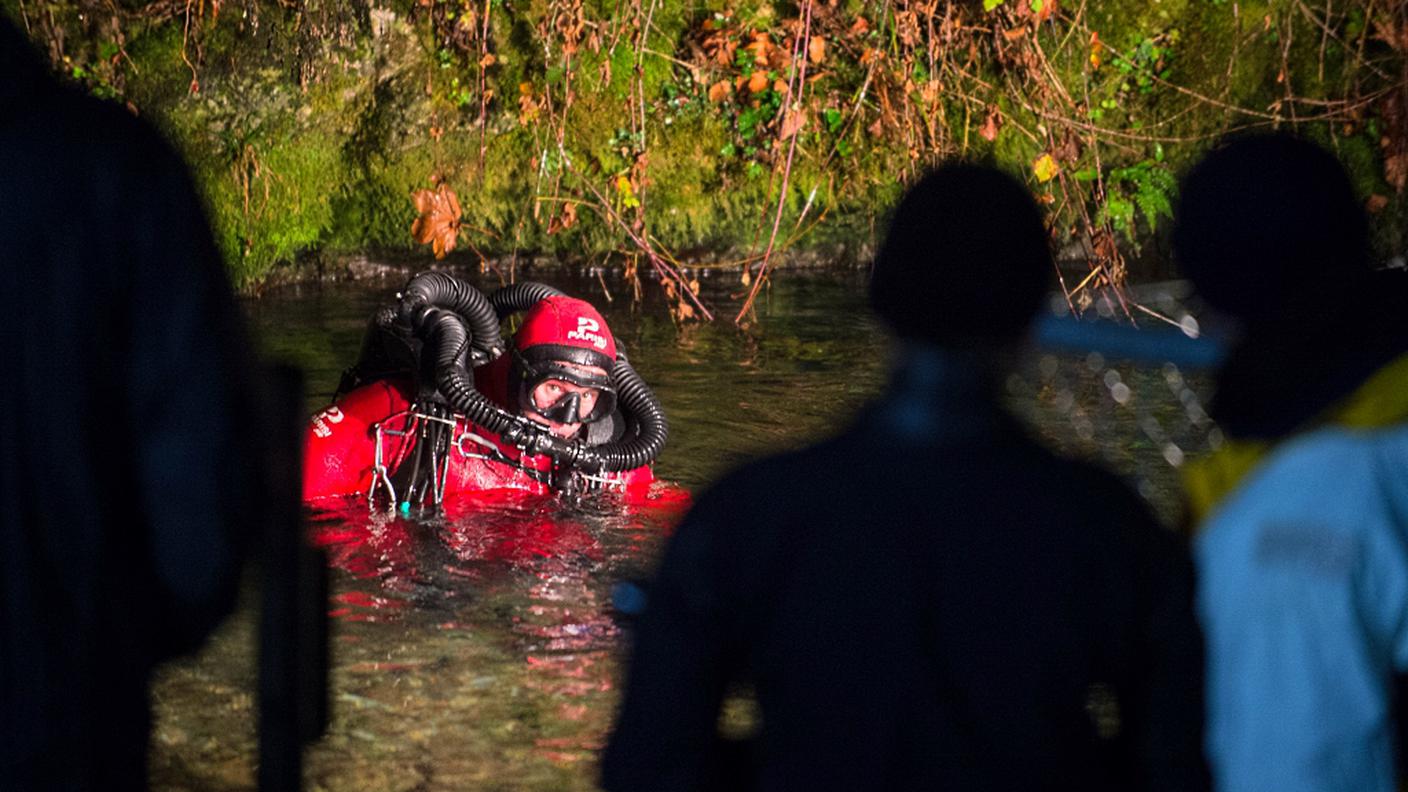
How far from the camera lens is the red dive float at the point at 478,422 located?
7637mm

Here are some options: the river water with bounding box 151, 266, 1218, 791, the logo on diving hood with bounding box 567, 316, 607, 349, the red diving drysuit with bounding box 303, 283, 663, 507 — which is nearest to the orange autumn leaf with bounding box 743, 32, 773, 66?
the river water with bounding box 151, 266, 1218, 791

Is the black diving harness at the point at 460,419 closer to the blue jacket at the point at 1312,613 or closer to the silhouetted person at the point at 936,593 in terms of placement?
the silhouetted person at the point at 936,593

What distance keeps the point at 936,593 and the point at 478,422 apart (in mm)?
5599

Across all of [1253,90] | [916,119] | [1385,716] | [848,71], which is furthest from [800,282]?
[1385,716]

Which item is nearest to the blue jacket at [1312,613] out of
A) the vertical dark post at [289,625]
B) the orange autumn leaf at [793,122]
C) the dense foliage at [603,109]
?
the vertical dark post at [289,625]

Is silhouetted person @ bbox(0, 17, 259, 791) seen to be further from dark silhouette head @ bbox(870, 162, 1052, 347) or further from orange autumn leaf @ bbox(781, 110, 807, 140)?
orange autumn leaf @ bbox(781, 110, 807, 140)

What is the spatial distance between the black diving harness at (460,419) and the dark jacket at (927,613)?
546cm

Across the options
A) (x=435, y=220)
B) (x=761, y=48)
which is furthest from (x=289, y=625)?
(x=761, y=48)

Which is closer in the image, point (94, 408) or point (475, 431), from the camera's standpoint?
point (94, 408)

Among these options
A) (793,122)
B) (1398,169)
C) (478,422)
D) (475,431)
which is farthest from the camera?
(1398,169)

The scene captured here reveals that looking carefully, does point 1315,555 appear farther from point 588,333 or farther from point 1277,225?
point 588,333

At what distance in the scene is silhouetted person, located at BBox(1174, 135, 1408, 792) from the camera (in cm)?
199

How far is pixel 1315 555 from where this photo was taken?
1977mm

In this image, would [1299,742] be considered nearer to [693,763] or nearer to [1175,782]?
[1175,782]
